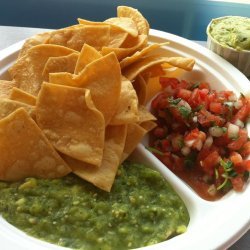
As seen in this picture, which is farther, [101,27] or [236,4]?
[236,4]

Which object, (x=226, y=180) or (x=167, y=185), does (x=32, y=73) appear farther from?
(x=226, y=180)

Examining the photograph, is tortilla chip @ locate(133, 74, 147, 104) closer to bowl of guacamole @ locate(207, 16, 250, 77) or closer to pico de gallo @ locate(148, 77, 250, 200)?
pico de gallo @ locate(148, 77, 250, 200)

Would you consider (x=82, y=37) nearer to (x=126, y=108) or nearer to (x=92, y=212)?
(x=126, y=108)

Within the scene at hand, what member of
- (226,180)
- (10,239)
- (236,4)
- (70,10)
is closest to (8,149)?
(10,239)

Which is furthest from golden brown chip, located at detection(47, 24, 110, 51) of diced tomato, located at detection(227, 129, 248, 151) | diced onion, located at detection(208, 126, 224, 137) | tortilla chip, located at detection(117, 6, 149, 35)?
diced tomato, located at detection(227, 129, 248, 151)

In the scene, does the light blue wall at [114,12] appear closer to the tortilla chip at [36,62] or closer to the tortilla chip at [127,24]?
the tortilla chip at [127,24]

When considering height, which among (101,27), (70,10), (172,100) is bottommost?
(70,10)
